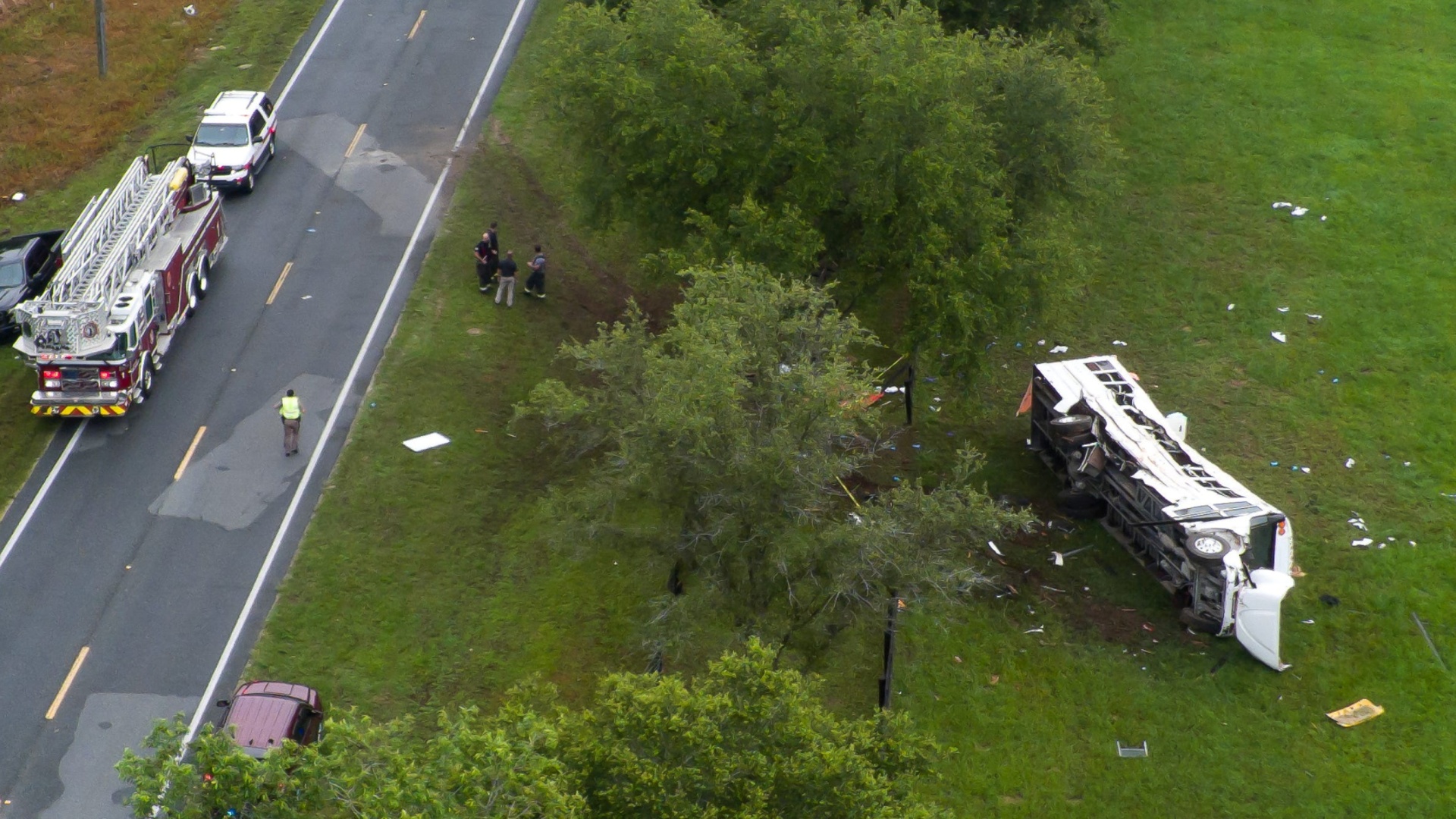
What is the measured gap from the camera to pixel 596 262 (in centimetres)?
3466

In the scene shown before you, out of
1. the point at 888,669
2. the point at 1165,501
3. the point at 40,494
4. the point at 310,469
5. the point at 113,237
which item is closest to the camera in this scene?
the point at 888,669

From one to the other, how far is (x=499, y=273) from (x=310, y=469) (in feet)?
24.8


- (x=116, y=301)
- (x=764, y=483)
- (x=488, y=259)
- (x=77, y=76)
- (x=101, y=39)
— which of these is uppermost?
(x=764, y=483)

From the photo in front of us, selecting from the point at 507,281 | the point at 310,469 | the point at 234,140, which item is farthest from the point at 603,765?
the point at 234,140

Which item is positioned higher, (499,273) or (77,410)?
(77,410)

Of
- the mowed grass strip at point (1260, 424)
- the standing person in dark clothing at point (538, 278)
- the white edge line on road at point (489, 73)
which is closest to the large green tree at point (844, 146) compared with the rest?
the standing person in dark clothing at point (538, 278)

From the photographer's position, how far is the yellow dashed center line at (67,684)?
71.3ft

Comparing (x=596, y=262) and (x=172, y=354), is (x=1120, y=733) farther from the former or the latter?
(x=172, y=354)

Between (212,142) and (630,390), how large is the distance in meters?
18.8

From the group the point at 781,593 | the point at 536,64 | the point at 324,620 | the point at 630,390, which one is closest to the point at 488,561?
the point at 324,620

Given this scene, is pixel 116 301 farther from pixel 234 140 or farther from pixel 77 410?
pixel 234 140

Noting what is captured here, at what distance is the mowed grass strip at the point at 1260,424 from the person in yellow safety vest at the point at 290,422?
480 inches

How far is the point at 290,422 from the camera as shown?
26906 mm

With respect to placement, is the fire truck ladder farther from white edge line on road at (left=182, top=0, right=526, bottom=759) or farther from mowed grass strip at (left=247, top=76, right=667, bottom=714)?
mowed grass strip at (left=247, top=76, right=667, bottom=714)
